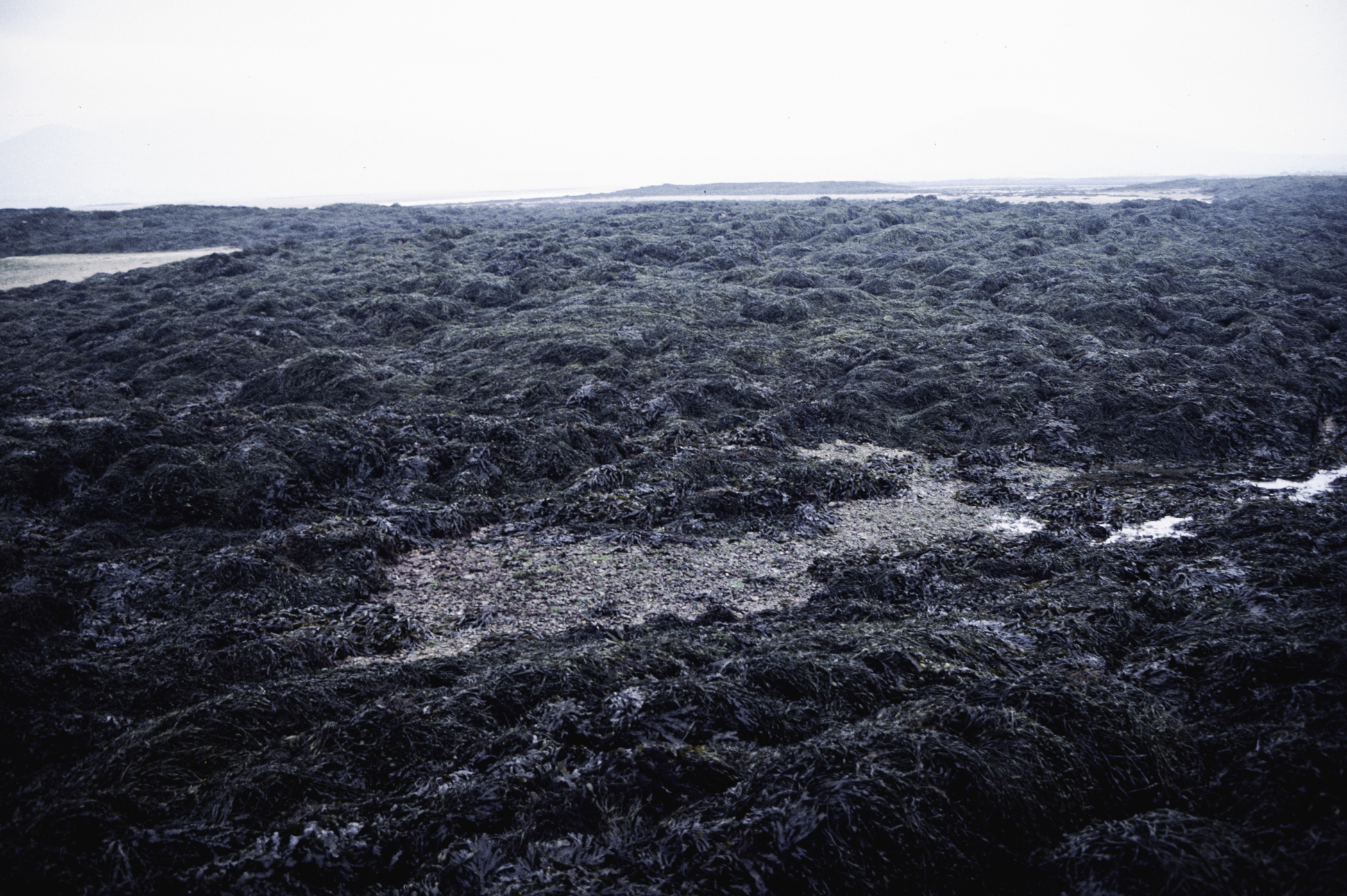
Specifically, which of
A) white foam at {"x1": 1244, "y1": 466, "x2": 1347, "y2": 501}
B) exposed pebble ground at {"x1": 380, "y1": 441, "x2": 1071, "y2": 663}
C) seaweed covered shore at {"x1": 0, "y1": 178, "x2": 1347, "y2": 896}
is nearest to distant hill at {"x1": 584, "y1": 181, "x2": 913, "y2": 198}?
seaweed covered shore at {"x1": 0, "y1": 178, "x2": 1347, "y2": 896}

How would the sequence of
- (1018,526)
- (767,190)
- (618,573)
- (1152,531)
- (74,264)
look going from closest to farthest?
(618,573)
(1152,531)
(1018,526)
(74,264)
(767,190)

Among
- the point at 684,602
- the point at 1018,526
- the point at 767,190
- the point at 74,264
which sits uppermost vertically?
the point at 767,190

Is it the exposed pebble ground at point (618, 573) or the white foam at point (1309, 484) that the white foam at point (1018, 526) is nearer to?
the exposed pebble ground at point (618, 573)

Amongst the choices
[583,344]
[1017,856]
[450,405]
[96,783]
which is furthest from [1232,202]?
[96,783]

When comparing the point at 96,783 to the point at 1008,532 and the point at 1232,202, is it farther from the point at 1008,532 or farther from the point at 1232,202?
the point at 1232,202

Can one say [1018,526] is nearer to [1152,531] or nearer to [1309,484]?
[1152,531]

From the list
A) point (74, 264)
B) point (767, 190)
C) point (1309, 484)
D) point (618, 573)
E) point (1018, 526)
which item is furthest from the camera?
point (767, 190)

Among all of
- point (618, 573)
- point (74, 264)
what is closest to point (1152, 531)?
point (618, 573)
